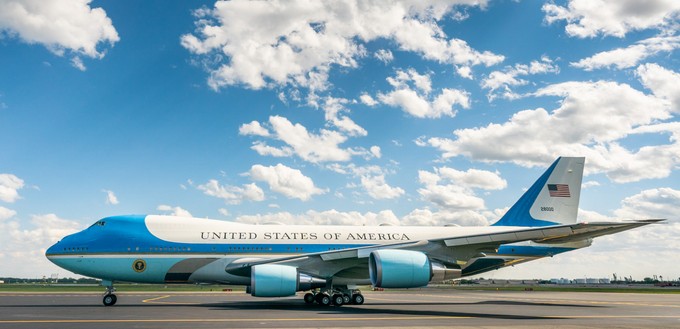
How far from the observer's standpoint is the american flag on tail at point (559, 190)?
30453 mm

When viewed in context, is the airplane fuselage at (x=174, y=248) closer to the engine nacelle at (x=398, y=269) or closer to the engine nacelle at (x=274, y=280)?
the engine nacelle at (x=274, y=280)

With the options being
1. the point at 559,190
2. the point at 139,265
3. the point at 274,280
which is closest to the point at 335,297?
the point at 274,280

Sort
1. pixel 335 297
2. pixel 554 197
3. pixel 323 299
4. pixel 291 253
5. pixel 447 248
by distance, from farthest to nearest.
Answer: pixel 554 197
pixel 291 253
pixel 323 299
pixel 335 297
pixel 447 248

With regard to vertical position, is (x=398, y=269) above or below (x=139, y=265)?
below

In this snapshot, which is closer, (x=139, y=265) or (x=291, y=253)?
(x=139, y=265)

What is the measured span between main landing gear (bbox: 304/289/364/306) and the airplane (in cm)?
5

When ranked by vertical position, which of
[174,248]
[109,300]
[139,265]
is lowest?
[109,300]

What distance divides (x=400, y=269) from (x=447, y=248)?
275 centimetres

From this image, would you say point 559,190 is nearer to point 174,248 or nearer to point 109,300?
point 174,248

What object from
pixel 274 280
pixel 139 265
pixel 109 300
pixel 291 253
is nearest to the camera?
pixel 274 280

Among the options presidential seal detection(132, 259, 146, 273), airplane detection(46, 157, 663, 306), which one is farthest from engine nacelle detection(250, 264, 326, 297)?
presidential seal detection(132, 259, 146, 273)

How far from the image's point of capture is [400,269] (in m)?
21.5

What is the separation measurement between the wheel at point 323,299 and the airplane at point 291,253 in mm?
47

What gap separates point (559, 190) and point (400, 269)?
45.3 ft
